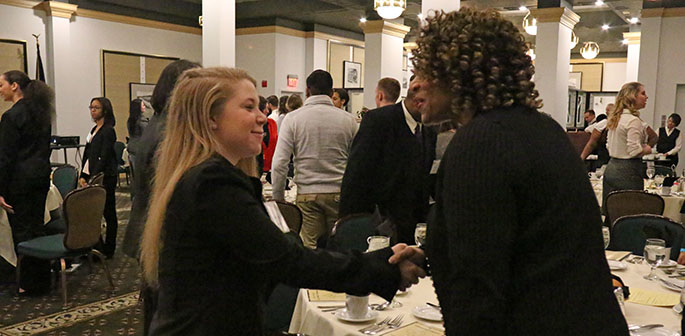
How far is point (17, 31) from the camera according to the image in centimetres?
1010

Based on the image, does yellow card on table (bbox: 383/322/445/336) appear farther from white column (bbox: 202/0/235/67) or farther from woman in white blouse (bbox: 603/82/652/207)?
white column (bbox: 202/0/235/67)

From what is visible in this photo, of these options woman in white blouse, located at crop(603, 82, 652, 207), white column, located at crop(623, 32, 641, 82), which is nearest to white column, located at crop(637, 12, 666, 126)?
white column, located at crop(623, 32, 641, 82)

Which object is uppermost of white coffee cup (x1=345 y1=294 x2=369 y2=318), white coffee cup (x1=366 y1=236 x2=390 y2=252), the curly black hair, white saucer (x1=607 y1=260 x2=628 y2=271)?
the curly black hair

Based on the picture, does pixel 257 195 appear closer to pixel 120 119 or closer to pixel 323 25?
pixel 120 119

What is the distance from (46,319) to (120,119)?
862 cm

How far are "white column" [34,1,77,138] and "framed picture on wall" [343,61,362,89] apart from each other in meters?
6.64

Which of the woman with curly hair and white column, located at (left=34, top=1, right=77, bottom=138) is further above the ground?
white column, located at (left=34, top=1, right=77, bottom=138)

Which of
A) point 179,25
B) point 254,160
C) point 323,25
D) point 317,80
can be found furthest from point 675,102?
point 254,160

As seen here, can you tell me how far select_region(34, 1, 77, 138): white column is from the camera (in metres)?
10.5

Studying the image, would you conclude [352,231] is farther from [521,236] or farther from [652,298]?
[521,236]

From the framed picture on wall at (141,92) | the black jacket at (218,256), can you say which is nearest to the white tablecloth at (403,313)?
the black jacket at (218,256)

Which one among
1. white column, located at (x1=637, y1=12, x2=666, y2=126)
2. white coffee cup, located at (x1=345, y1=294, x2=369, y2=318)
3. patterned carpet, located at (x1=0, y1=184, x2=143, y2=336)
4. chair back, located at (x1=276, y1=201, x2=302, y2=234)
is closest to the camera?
white coffee cup, located at (x1=345, y1=294, x2=369, y2=318)

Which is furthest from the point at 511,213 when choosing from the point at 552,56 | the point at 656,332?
the point at 552,56

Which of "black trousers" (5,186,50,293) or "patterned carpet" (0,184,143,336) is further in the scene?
"black trousers" (5,186,50,293)
